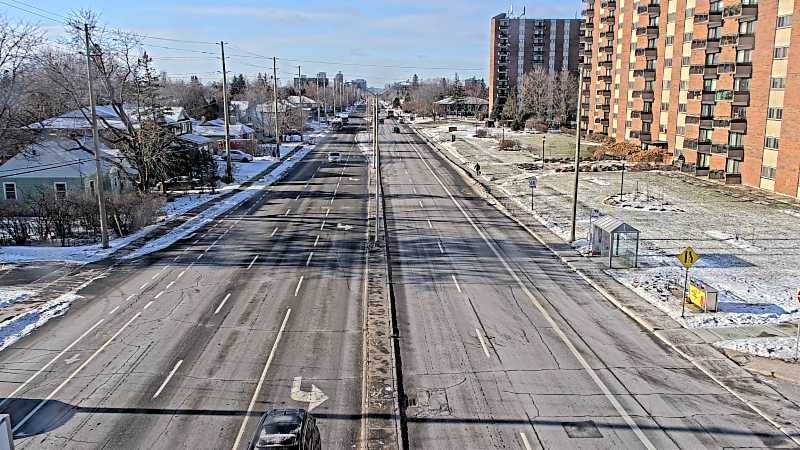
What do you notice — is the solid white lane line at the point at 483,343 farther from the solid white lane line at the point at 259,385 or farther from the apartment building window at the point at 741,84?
the apartment building window at the point at 741,84

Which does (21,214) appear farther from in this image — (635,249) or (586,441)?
(586,441)

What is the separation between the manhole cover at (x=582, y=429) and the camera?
47.7 ft

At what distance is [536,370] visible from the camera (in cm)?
1811

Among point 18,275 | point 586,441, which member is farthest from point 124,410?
point 18,275

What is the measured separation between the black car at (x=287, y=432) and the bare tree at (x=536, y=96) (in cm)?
12189

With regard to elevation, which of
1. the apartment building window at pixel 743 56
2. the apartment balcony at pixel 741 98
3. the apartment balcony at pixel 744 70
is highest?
the apartment building window at pixel 743 56

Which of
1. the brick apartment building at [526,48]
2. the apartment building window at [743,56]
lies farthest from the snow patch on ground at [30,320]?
the brick apartment building at [526,48]

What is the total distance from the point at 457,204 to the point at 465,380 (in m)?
30.9

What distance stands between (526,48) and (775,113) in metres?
114

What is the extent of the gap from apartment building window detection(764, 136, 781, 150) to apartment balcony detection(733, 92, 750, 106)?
169 inches

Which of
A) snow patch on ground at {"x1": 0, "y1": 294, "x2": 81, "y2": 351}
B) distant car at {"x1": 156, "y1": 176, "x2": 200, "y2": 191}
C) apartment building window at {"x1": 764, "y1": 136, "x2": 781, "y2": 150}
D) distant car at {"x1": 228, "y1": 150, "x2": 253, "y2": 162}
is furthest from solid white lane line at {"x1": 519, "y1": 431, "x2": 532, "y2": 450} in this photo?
distant car at {"x1": 228, "y1": 150, "x2": 253, "y2": 162}

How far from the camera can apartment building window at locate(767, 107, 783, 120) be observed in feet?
166

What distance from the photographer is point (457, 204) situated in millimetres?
47719

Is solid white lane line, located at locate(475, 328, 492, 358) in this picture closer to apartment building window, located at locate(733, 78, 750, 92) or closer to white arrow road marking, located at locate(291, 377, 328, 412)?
white arrow road marking, located at locate(291, 377, 328, 412)
